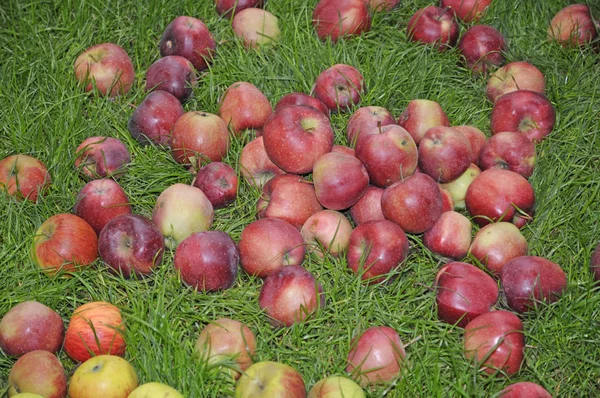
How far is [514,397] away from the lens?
2.84m

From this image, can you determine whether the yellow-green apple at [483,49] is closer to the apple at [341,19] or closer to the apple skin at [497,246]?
the apple at [341,19]

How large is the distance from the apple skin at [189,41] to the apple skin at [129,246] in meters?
1.52

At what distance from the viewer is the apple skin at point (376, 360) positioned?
2.95 m

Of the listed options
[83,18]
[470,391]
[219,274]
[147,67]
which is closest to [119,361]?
[219,274]

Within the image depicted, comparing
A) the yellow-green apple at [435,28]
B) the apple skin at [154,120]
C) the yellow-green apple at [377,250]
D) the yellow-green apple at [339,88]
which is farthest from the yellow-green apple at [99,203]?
the yellow-green apple at [435,28]

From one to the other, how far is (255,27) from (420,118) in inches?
56.3

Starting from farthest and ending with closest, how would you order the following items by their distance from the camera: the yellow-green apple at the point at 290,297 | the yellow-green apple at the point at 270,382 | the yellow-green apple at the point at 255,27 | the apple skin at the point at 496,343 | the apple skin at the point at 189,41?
the yellow-green apple at the point at 255,27
the apple skin at the point at 189,41
the yellow-green apple at the point at 290,297
the apple skin at the point at 496,343
the yellow-green apple at the point at 270,382

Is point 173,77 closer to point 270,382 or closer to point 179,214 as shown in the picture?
point 179,214

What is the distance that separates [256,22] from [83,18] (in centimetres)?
125

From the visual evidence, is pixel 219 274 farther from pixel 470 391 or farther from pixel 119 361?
pixel 470 391

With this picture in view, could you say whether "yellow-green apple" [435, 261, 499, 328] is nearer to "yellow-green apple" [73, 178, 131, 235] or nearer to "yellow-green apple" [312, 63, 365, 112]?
"yellow-green apple" [312, 63, 365, 112]

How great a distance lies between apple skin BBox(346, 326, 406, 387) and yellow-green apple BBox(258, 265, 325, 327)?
0.30 metres

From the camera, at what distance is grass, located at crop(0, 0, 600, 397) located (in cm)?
308

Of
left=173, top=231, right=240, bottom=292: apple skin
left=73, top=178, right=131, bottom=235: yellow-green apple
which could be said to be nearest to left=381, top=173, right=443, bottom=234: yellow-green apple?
left=173, top=231, right=240, bottom=292: apple skin
